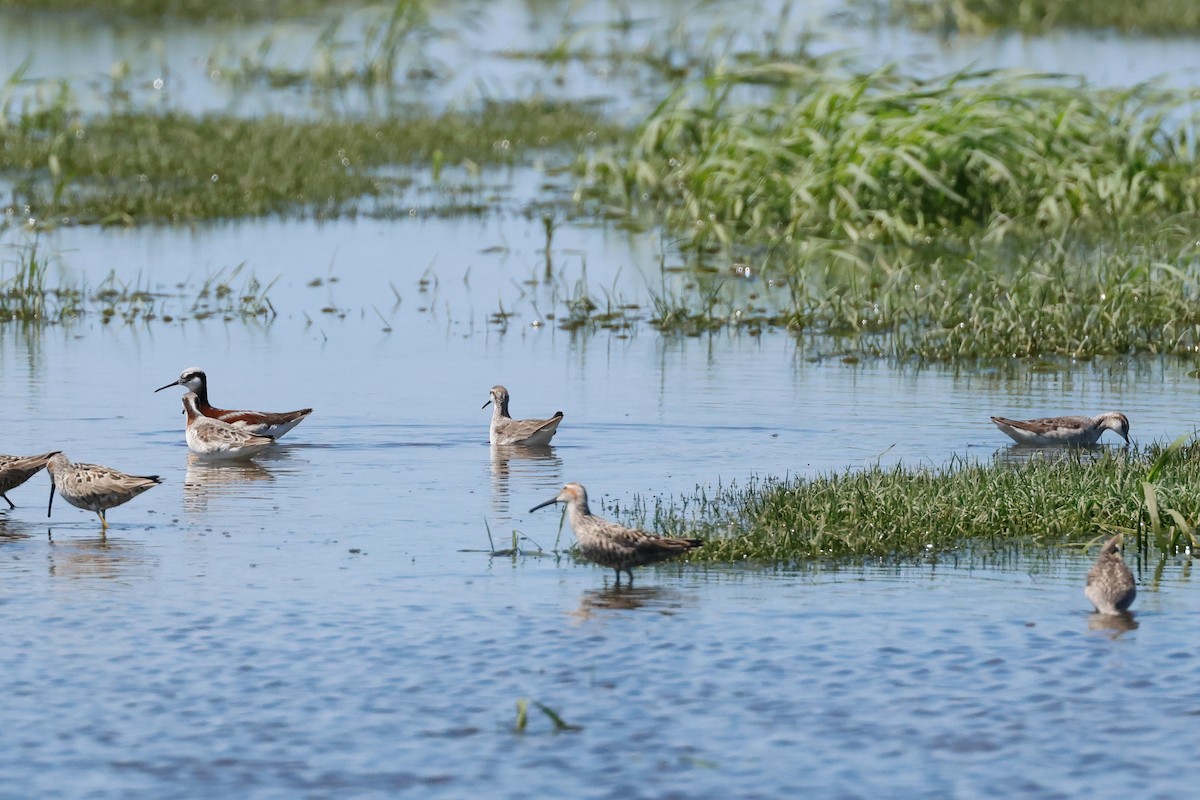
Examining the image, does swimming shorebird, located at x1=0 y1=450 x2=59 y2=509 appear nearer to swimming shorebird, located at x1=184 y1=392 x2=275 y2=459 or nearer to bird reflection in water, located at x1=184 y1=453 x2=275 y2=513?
bird reflection in water, located at x1=184 y1=453 x2=275 y2=513

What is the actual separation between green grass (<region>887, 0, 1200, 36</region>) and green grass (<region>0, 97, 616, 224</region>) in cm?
1849

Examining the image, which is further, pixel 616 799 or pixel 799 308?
pixel 799 308

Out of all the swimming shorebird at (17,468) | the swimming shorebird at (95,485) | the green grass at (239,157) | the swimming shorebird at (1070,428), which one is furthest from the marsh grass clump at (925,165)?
the swimming shorebird at (95,485)

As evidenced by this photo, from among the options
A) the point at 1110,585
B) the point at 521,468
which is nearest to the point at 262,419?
the point at 521,468

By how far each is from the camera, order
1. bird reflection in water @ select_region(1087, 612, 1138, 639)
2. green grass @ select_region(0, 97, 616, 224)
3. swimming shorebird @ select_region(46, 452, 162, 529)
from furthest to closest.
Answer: green grass @ select_region(0, 97, 616, 224)
swimming shorebird @ select_region(46, 452, 162, 529)
bird reflection in water @ select_region(1087, 612, 1138, 639)

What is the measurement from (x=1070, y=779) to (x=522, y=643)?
2.74m

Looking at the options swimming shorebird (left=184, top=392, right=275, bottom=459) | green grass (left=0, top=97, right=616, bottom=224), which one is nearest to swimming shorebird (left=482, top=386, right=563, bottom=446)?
swimming shorebird (left=184, top=392, right=275, bottom=459)

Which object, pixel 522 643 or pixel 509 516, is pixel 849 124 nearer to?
pixel 509 516

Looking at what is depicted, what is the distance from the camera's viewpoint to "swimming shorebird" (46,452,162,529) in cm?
1209

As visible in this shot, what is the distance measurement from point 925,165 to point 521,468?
1106cm

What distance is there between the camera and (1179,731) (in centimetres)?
876

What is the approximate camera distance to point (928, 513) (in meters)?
11.8

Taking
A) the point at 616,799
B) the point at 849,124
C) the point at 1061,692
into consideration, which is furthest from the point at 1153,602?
the point at 849,124

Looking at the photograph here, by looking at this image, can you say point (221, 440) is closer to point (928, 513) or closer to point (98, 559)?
point (98, 559)
